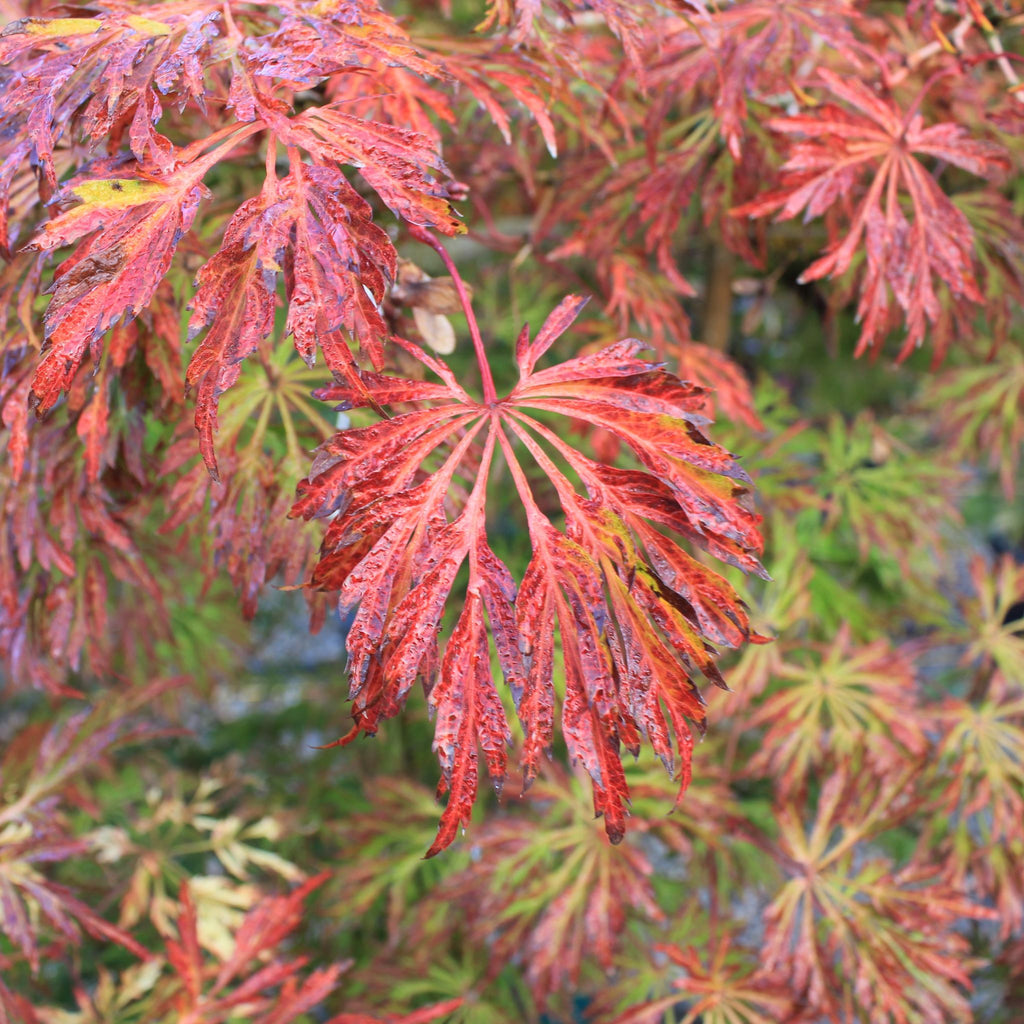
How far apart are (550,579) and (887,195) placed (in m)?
0.50

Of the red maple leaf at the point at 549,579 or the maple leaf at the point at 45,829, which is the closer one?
the red maple leaf at the point at 549,579

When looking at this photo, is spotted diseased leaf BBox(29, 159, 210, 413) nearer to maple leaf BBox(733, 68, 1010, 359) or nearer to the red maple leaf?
the red maple leaf

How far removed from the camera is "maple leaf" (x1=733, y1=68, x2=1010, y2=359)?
79 cm

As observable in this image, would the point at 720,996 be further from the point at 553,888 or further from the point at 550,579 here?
the point at 550,579

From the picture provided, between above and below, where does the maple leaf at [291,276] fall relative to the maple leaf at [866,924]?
above

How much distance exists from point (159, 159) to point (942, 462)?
1.27 metres

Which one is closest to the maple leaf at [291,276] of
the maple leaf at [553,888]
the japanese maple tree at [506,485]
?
the japanese maple tree at [506,485]

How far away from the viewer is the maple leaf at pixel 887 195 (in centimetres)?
79

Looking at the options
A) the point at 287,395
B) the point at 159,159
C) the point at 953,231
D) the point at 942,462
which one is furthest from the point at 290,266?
the point at 942,462

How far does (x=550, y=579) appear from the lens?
58cm

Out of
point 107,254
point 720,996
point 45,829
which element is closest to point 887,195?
point 107,254

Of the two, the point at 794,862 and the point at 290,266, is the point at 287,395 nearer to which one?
the point at 290,266

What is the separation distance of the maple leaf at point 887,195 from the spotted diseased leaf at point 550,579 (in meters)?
0.29

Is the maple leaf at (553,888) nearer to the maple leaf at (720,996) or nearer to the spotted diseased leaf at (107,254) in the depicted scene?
the maple leaf at (720,996)
